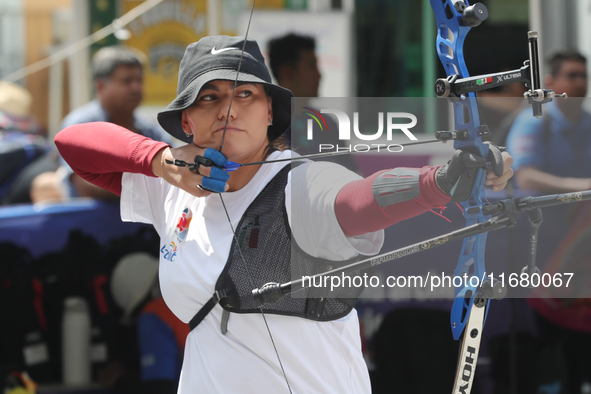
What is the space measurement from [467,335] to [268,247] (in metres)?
0.48

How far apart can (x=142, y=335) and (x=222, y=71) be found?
2.19 metres

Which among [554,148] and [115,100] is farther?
[115,100]

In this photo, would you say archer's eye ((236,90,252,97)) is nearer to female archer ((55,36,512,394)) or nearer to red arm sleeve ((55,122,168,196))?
female archer ((55,36,512,394))

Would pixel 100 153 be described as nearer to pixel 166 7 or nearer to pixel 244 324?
pixel 244 324

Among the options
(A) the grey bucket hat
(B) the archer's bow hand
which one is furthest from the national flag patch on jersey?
(B) the archer's bow hand

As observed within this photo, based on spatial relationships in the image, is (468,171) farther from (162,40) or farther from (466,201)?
(162,40)

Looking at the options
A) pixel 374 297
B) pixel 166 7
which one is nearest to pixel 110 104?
pixel 166 7

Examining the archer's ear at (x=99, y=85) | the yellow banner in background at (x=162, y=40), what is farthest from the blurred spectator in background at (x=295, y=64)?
the yellow banner in background at (x=162, y=40)

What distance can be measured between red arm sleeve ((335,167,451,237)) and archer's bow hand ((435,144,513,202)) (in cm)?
2

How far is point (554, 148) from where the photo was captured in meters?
1.44

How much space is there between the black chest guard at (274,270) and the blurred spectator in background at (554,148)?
0.43m

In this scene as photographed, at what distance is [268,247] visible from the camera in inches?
55.8

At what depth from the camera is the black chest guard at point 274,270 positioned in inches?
55.0

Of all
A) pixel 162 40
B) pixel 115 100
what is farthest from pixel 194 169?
pixel 162 40
